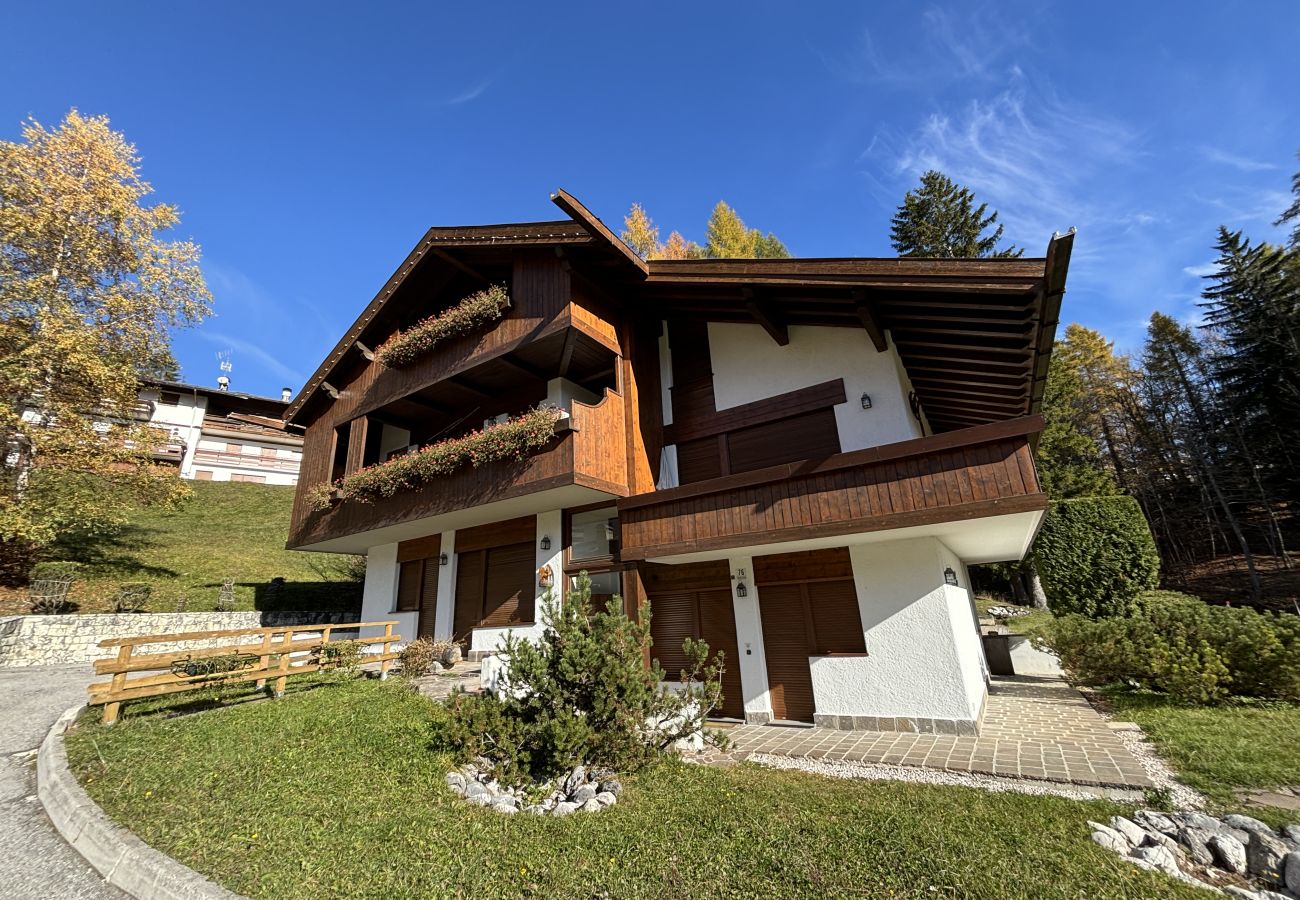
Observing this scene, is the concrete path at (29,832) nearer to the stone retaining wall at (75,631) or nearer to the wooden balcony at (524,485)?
the stone retaining wall at (75,631)

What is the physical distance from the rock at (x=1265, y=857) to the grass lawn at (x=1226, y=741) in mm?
873

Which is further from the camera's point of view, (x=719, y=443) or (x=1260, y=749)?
(x=719, y=443)

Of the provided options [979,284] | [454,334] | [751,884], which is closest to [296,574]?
[454,334]

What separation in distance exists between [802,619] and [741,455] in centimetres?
357

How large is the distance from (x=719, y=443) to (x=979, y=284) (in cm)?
582

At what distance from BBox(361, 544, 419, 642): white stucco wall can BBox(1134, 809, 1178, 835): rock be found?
1537 cm

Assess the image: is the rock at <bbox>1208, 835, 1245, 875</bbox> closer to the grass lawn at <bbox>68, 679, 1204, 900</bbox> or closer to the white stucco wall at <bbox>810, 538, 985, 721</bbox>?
the grass lawn at <bbox>68, 679, 1204, 900</bbox>

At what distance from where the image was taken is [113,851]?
420 centimetres

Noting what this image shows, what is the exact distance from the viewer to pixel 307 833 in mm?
4488

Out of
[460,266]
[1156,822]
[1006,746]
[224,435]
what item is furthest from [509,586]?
[224,435]

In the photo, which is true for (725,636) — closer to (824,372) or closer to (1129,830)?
(824,372)

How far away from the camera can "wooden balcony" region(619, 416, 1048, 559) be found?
268 inches

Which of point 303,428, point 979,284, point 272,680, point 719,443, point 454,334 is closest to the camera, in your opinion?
point 979,284

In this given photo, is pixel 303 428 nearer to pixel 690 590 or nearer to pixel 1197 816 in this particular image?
pixel 690 590
